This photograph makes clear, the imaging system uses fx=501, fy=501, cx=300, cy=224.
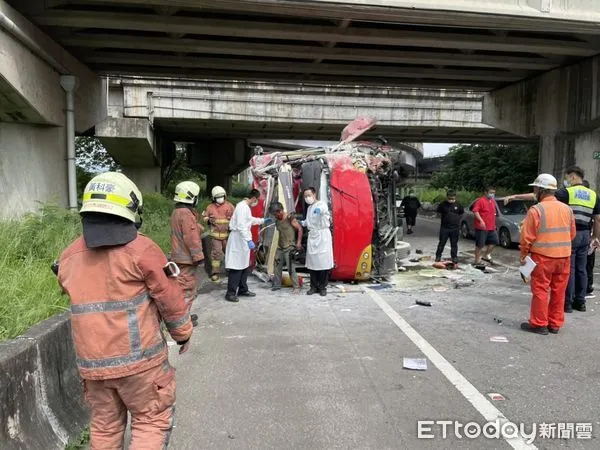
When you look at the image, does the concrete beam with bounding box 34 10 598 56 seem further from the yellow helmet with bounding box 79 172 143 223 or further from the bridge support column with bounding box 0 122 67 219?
the yellow helmet with bounding box 79 172 143 223

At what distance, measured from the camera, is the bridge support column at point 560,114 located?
1207 centimetres

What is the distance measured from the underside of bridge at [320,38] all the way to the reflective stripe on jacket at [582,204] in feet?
12.7

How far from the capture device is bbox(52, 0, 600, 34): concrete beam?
27.1 feet

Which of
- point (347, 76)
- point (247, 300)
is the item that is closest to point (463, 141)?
point (347, 76)

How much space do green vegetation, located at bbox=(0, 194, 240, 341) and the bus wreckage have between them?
228 centimetres

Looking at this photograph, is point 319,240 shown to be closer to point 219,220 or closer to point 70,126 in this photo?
point 219,220

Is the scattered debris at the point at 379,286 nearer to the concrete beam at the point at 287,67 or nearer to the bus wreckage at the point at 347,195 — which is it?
the bus wreckage at the point at 347,195

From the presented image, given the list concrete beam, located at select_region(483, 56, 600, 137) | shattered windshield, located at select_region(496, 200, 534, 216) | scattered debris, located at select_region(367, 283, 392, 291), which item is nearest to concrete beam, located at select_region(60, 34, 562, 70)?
concrete beam, located at select_region(483, 56, 600, 137)

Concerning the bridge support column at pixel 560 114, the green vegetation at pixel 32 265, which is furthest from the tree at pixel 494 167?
the green vegetation at pixel 32 265

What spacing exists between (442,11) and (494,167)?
2427cm

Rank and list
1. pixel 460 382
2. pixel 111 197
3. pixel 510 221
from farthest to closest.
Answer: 1. pixel 510 221
2. pixel 460 382
3. pixel 111 197

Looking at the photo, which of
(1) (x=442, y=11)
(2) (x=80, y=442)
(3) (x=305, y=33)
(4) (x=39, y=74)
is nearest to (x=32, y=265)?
(2) (x=80, y=442)

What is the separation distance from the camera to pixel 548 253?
568 centimetres

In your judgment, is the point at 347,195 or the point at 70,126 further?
the point at 70,126
